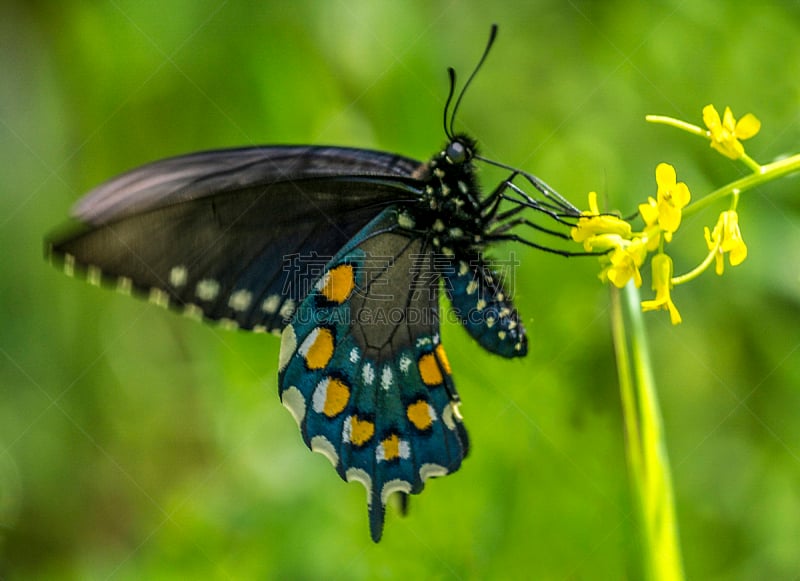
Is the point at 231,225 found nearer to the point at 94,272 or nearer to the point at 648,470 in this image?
the point at 94,272

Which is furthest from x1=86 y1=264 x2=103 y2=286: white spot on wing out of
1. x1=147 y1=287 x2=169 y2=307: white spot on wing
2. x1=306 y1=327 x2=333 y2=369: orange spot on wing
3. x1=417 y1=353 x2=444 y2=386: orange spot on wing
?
x1=417 y1=353 x2=444 y2=386: orange spot on wing

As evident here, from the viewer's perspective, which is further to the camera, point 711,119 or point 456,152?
point 456,152

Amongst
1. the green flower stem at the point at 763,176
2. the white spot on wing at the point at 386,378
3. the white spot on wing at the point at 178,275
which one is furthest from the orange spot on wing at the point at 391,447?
the green flower stem at the point at 763,176

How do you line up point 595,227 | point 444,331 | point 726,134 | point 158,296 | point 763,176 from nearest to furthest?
point 763,176, point 726,134, point 595,227, point 158,296, point 444,331

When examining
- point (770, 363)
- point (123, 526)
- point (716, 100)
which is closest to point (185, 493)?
point (123, 526)

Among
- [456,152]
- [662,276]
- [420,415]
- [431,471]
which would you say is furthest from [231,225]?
[662,276]

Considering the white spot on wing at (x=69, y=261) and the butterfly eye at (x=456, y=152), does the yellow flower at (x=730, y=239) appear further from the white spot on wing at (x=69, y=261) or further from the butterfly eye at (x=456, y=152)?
the white spot on wing at (x=69, y=261)

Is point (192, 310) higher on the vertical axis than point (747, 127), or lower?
lower
